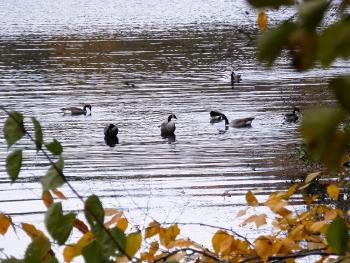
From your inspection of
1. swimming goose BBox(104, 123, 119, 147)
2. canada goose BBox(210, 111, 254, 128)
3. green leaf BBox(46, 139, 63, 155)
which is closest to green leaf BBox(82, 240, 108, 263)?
green leaf BBox(46, 139, 63, 155)

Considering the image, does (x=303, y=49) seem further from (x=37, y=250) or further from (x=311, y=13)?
(x=37, y=250)

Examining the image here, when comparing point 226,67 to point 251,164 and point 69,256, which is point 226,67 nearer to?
point 251,164

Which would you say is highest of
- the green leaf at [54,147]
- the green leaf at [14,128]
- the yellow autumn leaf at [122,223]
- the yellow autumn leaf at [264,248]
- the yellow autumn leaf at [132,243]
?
the green leaf at [14,128]

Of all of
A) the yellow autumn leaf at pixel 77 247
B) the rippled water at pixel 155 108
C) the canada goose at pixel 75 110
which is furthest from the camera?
the canada goose at pixel 75 110

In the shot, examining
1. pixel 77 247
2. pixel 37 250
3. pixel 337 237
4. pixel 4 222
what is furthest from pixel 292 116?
pixel 337 237

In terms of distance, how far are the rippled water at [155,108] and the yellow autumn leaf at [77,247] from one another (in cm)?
68

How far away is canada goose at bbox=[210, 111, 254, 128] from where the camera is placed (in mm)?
25984

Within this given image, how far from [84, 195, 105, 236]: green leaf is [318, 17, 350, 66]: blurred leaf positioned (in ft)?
2.55

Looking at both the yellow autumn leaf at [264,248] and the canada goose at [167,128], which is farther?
the canada goose at [167,128]

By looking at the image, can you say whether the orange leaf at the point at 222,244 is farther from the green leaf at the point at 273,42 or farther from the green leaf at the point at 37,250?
the green leaf at the point at 273,42

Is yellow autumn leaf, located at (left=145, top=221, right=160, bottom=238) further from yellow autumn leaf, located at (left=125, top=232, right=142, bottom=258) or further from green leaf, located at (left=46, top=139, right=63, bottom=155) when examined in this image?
green leaf, located at (left=46, top=139, right=63, bottom=155)

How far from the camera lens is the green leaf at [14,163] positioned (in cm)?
151

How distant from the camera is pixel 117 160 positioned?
22156 mm

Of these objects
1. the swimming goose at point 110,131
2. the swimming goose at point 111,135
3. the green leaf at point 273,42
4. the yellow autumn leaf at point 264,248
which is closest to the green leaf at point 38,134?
the green leaf at point 273,42
